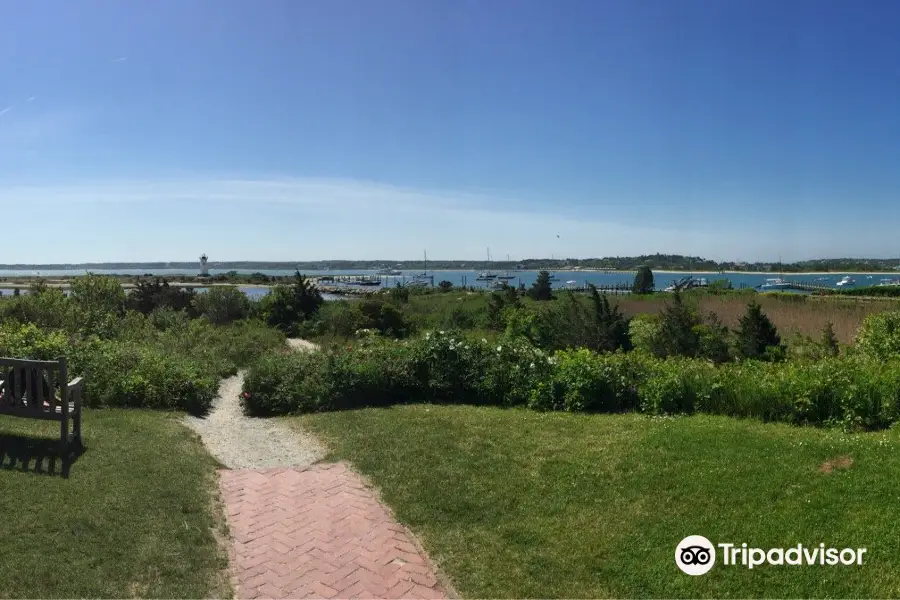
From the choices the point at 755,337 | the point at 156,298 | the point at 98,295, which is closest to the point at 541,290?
the point at 156,298

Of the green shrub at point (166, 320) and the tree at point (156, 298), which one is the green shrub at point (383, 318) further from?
the tree at point (156, 298)

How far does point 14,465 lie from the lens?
6035 millimetres

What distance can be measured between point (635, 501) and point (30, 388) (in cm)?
639

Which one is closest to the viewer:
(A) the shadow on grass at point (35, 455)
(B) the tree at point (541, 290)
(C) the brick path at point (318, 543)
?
(C) the brick path at point (318, 543)

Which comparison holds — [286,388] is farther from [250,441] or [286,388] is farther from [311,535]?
[311,535]

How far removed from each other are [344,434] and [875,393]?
22.4 feet

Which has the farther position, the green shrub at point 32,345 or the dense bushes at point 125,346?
the green shrub at point 32,345

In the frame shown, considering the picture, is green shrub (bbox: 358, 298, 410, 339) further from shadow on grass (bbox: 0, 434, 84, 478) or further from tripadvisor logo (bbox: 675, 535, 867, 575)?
tripadvisor logo (bbox: 675, 535, 867, 575)

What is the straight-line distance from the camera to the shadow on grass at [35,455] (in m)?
5.94

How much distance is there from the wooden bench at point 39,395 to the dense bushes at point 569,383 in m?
3.56

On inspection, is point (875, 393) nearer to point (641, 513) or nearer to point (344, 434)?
point (641, 513)

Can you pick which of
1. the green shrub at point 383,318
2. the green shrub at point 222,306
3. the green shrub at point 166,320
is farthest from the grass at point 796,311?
the green shrub at point 222,306

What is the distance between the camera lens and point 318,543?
4.91m

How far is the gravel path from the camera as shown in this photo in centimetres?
729
